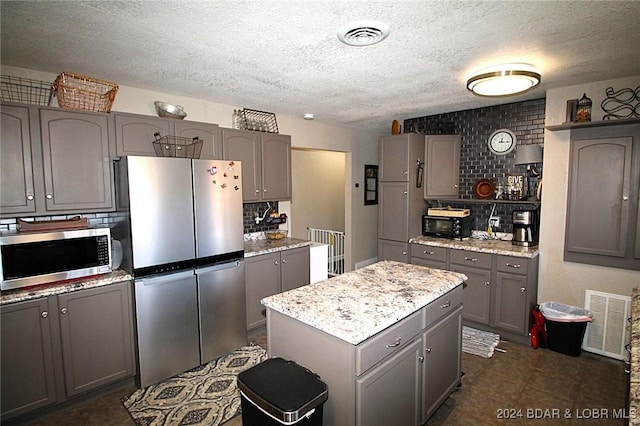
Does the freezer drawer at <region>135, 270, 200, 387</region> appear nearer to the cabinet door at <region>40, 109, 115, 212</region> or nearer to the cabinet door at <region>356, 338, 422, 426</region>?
the cabinet door at <region>40, 109, 115, 212</region>

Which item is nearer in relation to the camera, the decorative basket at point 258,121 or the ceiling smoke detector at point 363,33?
the ceiling smoke detector at point 363,33

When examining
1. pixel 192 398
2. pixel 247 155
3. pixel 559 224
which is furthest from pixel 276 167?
pixel 559 224

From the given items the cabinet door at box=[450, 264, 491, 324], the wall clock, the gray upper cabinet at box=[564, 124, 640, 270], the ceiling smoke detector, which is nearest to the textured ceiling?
the ceiling smoke detector

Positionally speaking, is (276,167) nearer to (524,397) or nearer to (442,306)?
(442,306)

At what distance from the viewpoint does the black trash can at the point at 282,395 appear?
4.55ft

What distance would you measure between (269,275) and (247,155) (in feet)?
4.42

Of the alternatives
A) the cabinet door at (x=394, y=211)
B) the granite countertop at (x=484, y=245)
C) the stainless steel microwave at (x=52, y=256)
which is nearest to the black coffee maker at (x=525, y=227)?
the granite countertop at (x=484, y=245)

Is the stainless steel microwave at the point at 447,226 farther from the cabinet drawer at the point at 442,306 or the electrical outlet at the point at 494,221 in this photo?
the cabinet drawer at the point at 442,306

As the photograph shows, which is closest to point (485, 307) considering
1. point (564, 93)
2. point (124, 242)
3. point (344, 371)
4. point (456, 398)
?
point (456, 398)

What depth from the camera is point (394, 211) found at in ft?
14.5

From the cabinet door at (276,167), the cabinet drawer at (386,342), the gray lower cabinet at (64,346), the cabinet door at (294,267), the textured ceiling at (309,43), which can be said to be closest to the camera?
the cabinet drawer at (386,342)

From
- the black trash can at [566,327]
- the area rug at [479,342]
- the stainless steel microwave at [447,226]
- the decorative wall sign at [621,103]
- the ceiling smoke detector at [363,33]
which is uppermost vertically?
the ceiling smoke detector at [363,33]

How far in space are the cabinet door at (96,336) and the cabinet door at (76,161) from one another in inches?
27.5

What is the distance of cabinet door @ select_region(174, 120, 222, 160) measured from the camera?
3.12 meters
